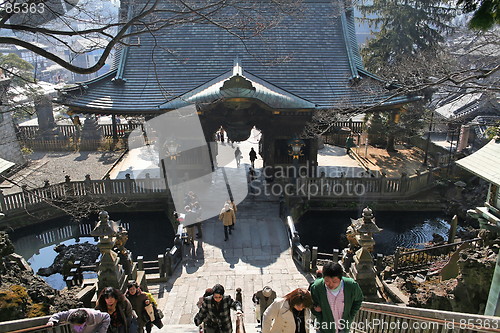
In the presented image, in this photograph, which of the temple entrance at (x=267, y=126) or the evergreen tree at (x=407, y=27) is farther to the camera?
the evergreen tree at (x=407, y=27)

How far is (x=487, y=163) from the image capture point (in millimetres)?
7434

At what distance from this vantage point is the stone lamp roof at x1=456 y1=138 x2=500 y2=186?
276 inches

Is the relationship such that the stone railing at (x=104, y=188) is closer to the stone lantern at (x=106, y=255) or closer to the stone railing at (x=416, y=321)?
the stone lantern at (x=106, y=255)

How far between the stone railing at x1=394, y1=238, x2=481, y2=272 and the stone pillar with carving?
9.95ft

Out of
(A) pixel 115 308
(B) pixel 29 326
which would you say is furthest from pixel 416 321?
(B) pixel 29 326

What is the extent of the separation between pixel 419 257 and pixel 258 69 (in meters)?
10.5

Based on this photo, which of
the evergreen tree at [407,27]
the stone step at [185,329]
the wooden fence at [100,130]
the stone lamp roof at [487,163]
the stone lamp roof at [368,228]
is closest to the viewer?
the stone lamp roof at [487,163]

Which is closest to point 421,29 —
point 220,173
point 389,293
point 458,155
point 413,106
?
point 413,106

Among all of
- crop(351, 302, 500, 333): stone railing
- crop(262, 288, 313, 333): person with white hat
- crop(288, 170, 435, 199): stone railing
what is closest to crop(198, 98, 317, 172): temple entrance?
crop(288, 170, 435, 199): stone railing

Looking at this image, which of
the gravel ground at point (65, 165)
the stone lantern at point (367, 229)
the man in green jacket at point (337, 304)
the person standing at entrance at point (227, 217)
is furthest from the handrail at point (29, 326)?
the gravel ground at point (65, 165)

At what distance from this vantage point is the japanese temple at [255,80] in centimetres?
1570

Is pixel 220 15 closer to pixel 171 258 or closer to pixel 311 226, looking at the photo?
pixel 311 226

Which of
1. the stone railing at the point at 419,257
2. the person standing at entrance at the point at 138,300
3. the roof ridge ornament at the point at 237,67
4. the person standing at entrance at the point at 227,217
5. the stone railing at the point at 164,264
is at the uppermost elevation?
the roof ridge ornament at the point at 237,67

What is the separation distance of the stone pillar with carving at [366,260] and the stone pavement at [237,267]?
80.1 inches
